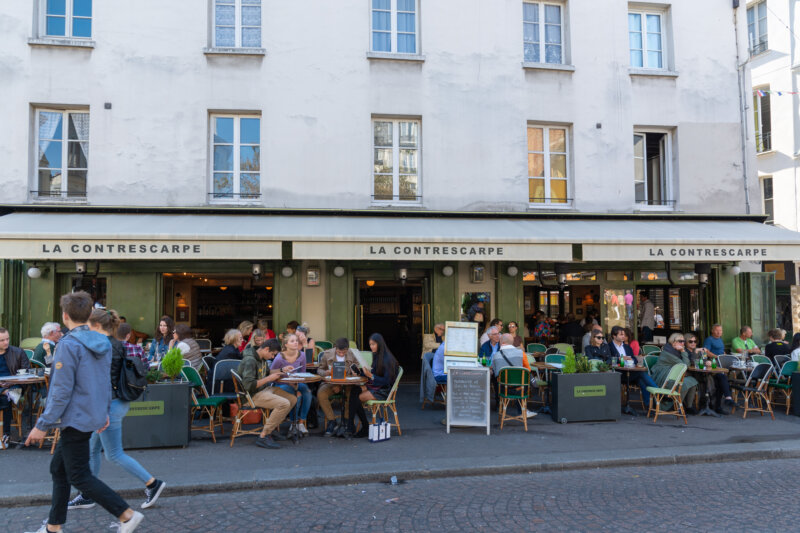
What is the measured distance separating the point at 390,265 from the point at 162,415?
5617 mm

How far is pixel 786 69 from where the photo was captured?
1711cm

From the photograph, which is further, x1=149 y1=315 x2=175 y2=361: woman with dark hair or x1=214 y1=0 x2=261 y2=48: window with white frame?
x1=214 y1=0 x2=261 y2=48: window with white frame

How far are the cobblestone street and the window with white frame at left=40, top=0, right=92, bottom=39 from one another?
938 centimetres

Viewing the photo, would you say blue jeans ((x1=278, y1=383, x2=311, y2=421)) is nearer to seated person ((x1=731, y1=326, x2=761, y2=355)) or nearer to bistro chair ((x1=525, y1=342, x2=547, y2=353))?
bistro chair ((x1=525, y1=342, x2=547, y2=353))

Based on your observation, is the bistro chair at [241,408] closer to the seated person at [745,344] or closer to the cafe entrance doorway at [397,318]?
the cafe entrance doorway at [397,318]

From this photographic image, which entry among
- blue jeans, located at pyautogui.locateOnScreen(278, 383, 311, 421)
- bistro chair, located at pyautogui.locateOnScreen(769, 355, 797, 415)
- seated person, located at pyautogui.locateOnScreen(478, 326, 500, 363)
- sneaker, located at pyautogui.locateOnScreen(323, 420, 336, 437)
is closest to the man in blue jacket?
blue jeans, located at pyautogui.locateOnScreen(278, 383, 311, 421)

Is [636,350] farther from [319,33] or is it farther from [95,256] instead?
[95,256]

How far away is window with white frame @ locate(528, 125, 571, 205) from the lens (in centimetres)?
1183

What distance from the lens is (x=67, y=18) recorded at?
35.0 feet

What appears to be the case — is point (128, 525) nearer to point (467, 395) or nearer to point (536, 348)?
point (467, 395)

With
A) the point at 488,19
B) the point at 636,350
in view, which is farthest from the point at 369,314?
the point at 488,19

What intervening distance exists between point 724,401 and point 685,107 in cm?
668

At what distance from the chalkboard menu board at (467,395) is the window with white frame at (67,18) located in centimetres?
971

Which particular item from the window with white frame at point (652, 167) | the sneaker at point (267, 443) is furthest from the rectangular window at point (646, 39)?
the sneaker at point (267, 443)
